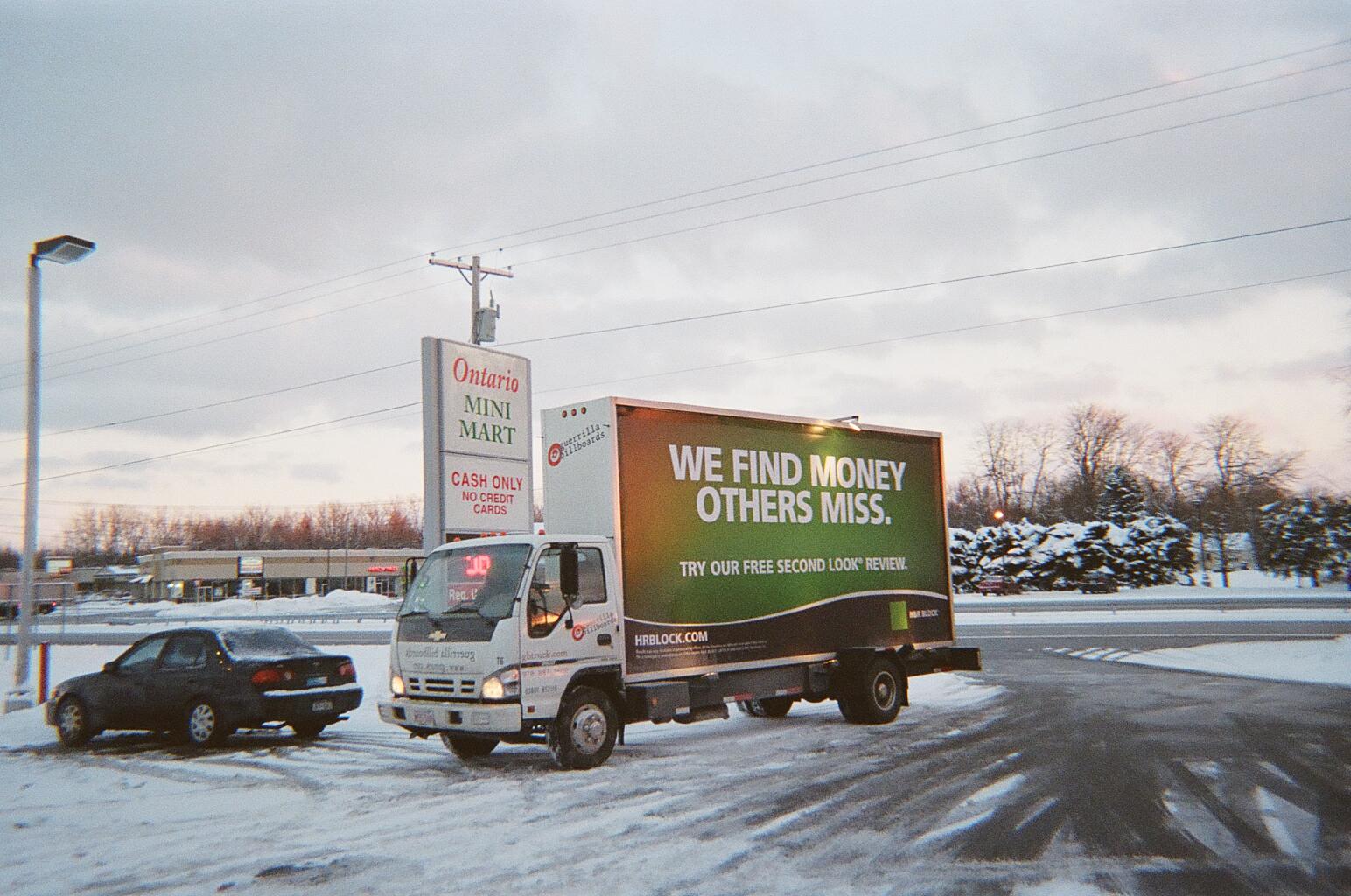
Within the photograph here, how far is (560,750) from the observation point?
31.9 ft

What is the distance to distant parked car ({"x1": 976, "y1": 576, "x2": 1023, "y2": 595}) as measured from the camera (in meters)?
51.0

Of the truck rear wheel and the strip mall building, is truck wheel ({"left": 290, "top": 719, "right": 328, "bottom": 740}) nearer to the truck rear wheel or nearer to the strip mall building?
the truck rear wheel

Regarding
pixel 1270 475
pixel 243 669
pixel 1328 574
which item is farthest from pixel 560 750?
pixel 1270 475

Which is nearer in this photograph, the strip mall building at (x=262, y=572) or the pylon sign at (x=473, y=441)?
the pylon sign at (x=473, y=441)

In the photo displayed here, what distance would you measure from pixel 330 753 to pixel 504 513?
6509 millimetres

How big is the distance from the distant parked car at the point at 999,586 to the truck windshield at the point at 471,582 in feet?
148

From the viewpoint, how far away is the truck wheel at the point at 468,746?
10.8m

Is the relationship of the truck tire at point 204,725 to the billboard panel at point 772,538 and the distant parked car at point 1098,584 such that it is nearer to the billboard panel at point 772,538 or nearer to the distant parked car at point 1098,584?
the billboard panel at point 772,538

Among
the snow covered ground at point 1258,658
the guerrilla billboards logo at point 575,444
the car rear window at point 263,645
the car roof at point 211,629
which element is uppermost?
the guerrilla billboards logo at point 575,444

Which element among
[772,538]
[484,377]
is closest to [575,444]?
[772,538]

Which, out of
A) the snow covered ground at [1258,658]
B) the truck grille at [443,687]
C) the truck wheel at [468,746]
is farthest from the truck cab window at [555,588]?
the snow covered ground at [1258,658]

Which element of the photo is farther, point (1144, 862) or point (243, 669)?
point (243, 669)

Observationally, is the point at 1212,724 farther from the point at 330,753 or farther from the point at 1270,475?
the point at 1270,475

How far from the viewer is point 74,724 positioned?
1264cm
